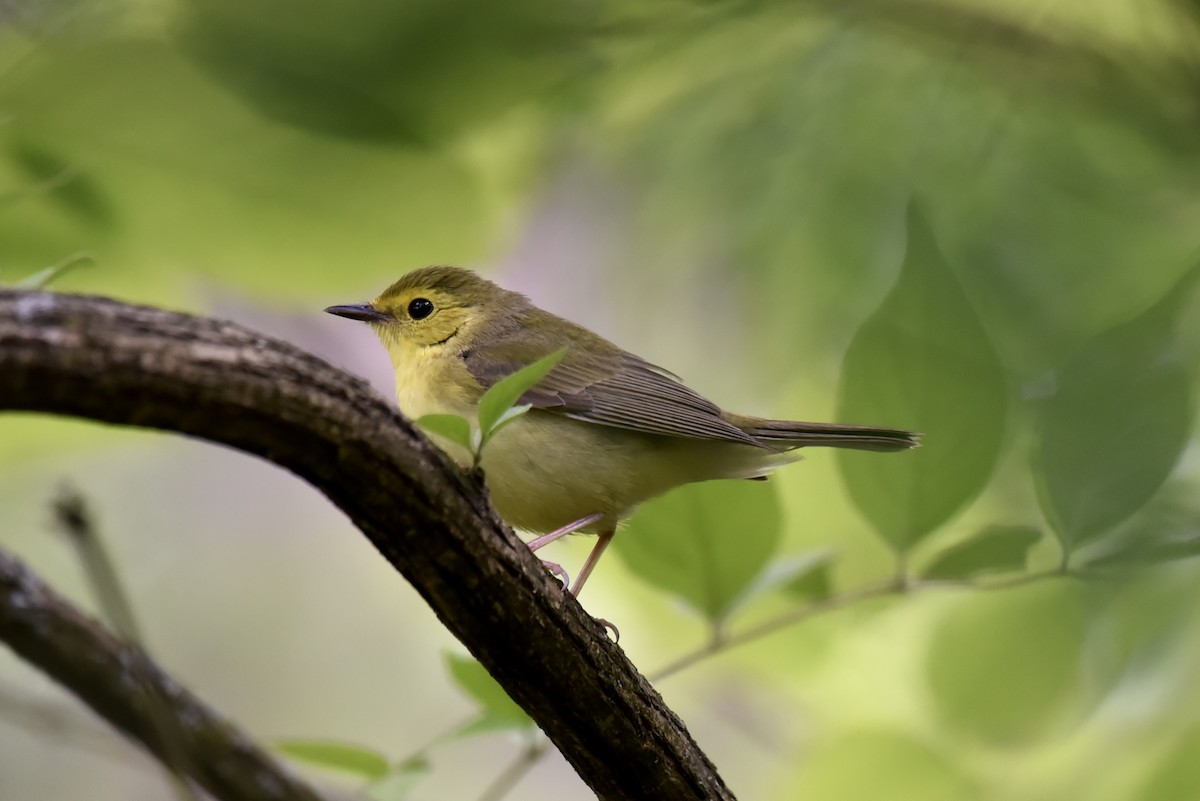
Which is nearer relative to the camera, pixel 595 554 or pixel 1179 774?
pixel 1179 774

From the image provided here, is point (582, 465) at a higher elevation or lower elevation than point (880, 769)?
higher

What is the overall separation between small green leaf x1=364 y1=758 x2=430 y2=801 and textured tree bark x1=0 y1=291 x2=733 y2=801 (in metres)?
0.24

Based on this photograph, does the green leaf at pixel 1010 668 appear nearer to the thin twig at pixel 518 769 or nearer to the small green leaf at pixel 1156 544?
the small green leaf at pixel 1156 544

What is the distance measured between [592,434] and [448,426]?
4.67 ft

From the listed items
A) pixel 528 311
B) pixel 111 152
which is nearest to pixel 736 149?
pixel 528 311

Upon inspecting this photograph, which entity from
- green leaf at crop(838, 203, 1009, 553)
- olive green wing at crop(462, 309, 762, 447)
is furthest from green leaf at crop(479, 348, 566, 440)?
olive green wing at crop(462, 309, 762, 447)

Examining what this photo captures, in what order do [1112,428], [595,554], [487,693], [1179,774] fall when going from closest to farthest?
[1112,428] → [487,693] → [1179,774] → [595,554]

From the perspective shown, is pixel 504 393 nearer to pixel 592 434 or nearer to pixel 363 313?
pixel 592 434

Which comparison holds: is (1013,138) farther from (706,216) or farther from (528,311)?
(528,311)

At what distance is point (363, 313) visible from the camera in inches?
A: 127

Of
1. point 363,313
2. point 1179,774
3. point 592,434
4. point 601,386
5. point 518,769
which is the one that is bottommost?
point 1179,774

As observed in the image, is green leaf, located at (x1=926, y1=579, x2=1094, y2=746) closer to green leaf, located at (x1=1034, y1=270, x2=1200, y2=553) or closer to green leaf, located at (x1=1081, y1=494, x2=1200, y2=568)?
green leaf, located at (x1=1081, y1=494, x2=1200, y2=568)

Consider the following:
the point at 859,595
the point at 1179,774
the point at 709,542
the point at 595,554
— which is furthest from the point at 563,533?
the point at 1179,774

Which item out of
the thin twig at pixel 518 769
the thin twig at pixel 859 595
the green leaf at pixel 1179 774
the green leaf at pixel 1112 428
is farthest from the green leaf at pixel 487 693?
the green leaf at pixel 1179 774
